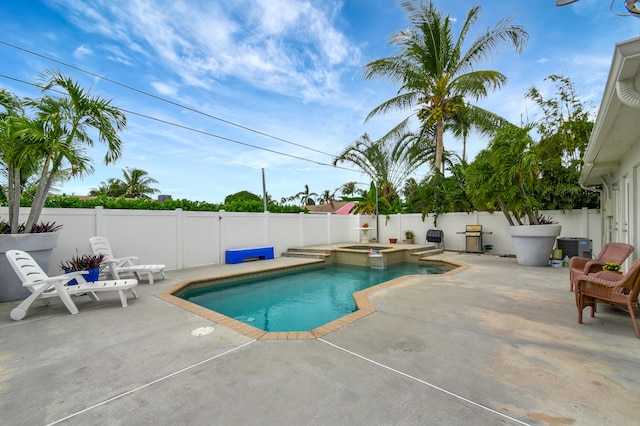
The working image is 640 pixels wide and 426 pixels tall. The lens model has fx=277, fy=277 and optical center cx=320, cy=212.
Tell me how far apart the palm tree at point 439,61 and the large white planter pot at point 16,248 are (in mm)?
14437

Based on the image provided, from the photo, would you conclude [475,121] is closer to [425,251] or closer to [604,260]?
[425,251]

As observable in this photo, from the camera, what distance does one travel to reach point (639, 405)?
2043mm

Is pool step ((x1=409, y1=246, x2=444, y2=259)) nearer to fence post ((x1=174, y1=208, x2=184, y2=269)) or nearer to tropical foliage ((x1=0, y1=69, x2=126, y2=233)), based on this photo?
fence post ((x1=174, y1=208, x2=184, y2=269))

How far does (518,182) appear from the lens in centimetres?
854

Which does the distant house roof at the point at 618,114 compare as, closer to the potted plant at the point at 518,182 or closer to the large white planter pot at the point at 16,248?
the potted plant at the point at 518,182

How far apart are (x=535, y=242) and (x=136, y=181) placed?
37.8 meters

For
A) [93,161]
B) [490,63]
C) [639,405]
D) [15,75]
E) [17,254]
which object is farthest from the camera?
[490,63]

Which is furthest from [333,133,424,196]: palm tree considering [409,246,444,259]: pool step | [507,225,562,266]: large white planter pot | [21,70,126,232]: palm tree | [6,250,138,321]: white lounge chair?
[6,250,138,321]: white lounge chair

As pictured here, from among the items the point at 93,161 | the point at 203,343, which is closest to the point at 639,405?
the point at 203,343

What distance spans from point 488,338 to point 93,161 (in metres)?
7.80

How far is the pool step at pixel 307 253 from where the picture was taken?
11173 millimetres

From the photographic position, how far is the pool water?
4.96 m

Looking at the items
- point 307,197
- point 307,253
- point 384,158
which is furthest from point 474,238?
point 307,197

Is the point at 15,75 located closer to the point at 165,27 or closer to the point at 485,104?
the point at 165,27
